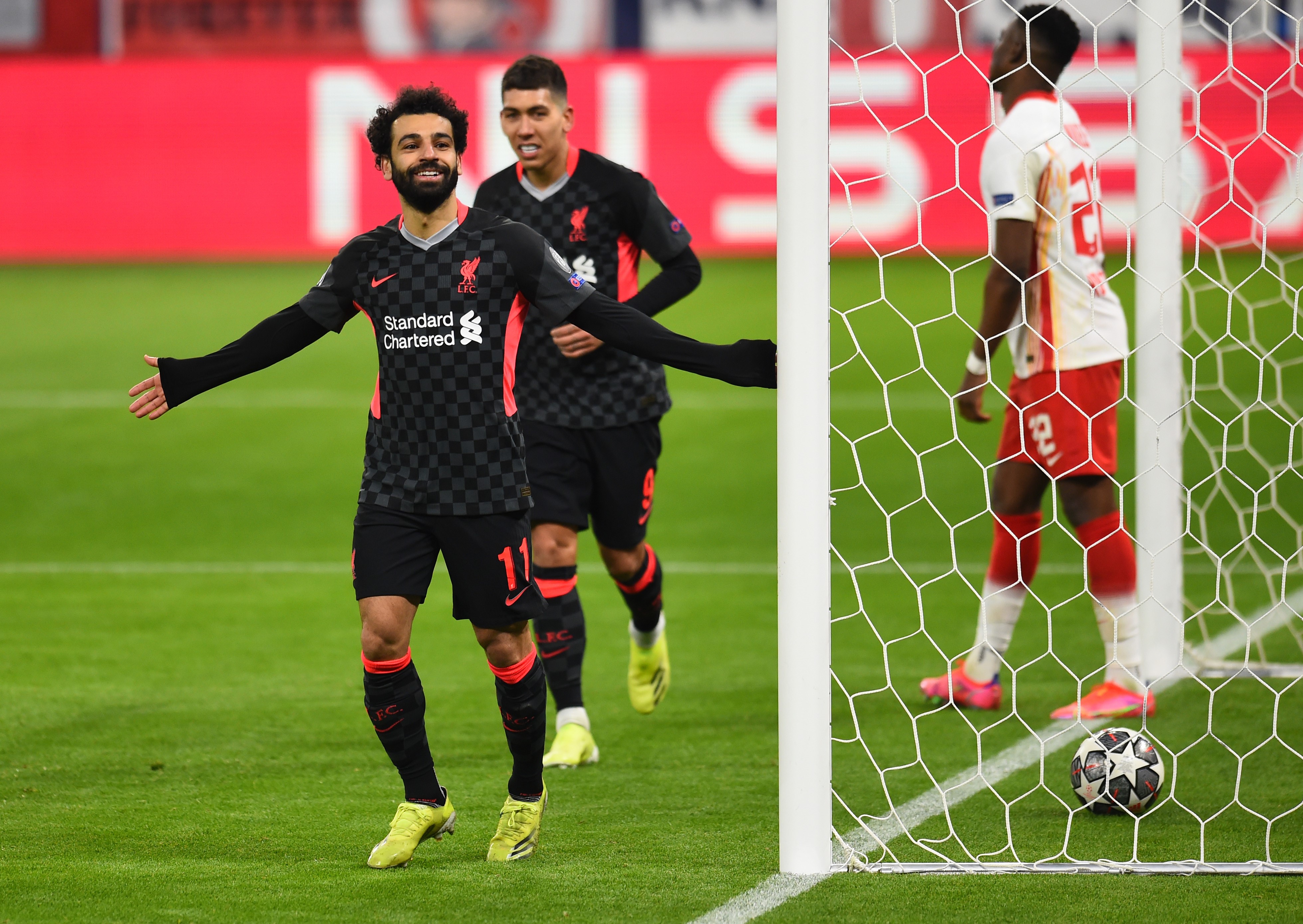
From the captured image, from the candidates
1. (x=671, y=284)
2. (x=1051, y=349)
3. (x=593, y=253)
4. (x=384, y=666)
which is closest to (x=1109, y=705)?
(x=1051, y=349)

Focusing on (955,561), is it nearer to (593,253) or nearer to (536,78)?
(593,253)

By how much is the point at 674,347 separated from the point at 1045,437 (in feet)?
6.14

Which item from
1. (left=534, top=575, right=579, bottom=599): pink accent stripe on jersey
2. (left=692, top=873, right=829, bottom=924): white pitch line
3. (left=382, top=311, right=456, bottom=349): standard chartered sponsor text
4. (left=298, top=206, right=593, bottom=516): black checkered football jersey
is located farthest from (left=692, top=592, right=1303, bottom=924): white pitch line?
(left=382, top=311, right=456, bottom=349): standard chartered sponsor text

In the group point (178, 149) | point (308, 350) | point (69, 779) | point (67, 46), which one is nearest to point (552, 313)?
point (69, 779)

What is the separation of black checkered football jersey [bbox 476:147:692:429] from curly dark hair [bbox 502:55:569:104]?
9.2 inches

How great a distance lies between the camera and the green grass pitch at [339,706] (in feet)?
11.9

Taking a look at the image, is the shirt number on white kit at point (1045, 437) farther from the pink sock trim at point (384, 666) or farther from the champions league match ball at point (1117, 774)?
the pink sock trim at point (384, 666)

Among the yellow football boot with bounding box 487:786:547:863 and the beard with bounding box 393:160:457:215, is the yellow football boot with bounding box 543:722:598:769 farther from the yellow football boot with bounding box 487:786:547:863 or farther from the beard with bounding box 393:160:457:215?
the beard with bounding box 393:160:457:215

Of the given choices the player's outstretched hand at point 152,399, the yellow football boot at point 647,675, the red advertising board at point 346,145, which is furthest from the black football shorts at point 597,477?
the red advertising board at point 346,145

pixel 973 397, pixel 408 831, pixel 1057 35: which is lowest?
pixel 408 831

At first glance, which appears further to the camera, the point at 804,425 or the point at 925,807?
the point at 925,807

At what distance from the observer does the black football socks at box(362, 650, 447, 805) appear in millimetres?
3848

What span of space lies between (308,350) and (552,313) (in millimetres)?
10843

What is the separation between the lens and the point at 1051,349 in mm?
5105
